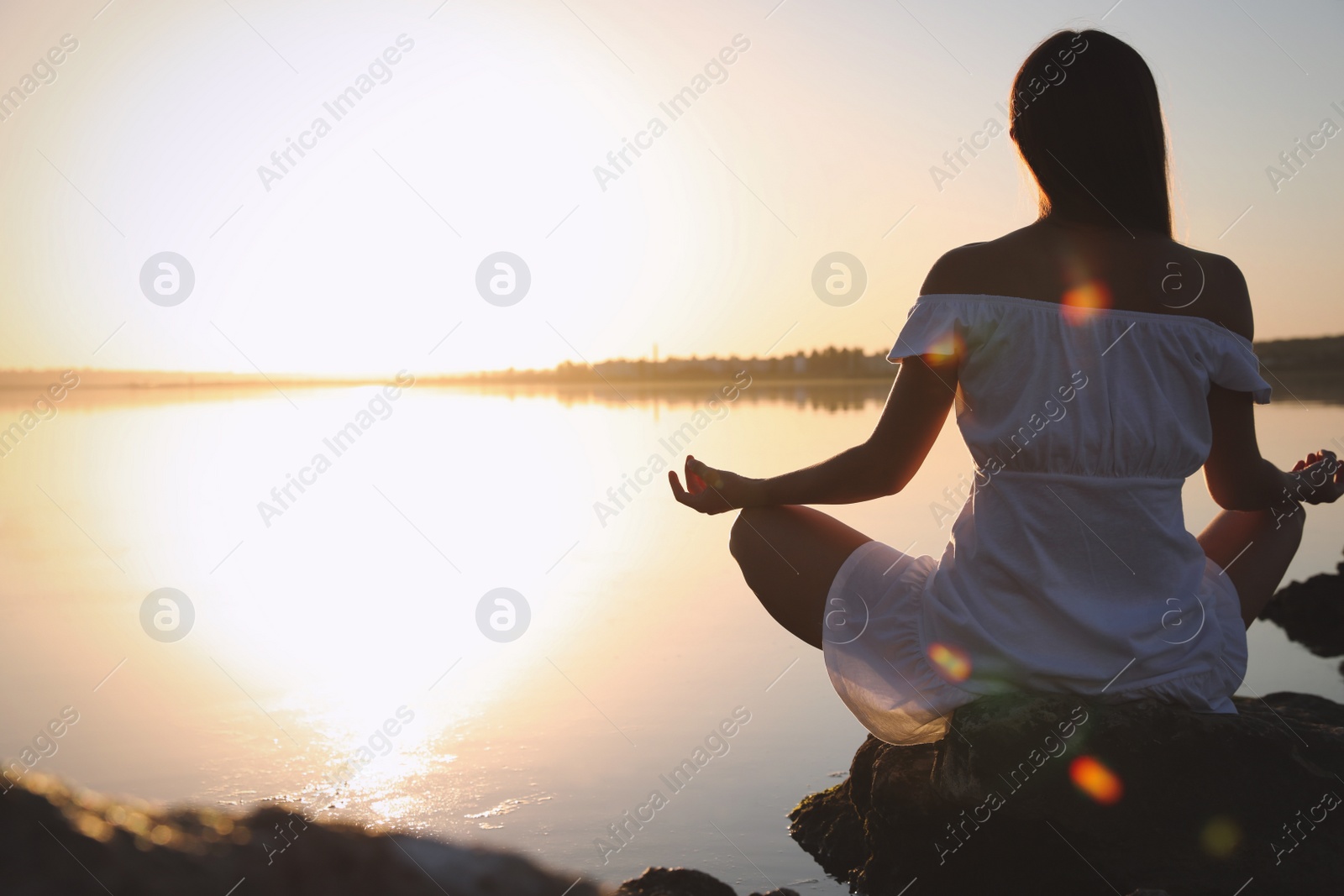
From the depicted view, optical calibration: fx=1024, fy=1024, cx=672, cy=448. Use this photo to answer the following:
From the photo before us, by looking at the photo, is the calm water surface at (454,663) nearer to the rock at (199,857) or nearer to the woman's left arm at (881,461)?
the woman's left arm at (881,461)

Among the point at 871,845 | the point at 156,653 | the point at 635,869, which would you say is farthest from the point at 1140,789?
the point at 156,653

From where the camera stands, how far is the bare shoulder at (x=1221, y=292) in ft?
6.21

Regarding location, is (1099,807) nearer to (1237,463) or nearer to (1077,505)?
(1077,505)

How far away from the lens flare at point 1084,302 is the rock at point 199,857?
4.44 ft

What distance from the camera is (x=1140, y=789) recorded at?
1.82 metres

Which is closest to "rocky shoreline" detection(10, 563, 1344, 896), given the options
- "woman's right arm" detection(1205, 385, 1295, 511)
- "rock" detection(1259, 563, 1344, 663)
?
"woman's right arm" detection(1205, 385, 1295, 511)

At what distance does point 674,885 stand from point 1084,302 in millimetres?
1275

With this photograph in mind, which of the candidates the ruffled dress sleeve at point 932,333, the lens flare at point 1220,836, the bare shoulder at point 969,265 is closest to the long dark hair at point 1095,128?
the bare shoulder at point 969,265

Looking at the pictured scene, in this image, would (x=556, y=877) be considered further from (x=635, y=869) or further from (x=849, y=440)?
(x=849, y=440)

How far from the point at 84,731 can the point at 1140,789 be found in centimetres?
302

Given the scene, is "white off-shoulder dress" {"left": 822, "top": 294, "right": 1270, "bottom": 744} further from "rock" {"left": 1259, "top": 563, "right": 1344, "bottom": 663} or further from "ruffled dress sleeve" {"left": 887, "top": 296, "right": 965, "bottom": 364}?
"rock" {"left": 1259, "top": 563, "right": 1344, "bottom": 663}

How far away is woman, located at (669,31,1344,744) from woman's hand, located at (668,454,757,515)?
33 centimetres

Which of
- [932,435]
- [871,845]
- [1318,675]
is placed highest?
[932,435]

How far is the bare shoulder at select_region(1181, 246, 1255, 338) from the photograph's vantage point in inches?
74.5
